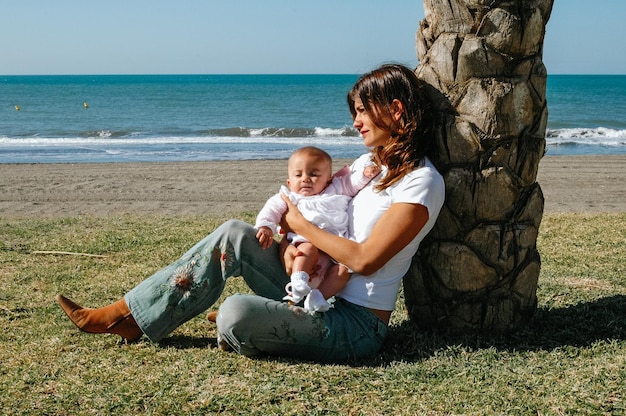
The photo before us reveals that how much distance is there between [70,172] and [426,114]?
479 inches

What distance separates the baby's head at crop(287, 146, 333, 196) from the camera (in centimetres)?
379

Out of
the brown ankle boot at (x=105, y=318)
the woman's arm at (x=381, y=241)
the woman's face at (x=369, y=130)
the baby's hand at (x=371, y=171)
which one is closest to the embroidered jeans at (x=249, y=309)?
the brown ankle boot at (x=105, y=318)

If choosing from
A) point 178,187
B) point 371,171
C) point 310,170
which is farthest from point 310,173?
point 178,187

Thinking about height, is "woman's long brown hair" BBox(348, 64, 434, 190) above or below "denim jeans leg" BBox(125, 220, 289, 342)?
above

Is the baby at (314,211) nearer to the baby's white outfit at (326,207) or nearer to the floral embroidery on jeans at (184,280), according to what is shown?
the baby's white outfit at (326,207)

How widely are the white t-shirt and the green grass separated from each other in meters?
0.34

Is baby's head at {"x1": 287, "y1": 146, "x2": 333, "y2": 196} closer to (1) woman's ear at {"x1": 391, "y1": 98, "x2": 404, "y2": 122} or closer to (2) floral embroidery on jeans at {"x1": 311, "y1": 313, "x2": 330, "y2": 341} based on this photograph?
(1) woman's ear at {"x1": 391, "y1": 98, "x2": 404, "y2": 122}

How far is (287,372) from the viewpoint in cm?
345

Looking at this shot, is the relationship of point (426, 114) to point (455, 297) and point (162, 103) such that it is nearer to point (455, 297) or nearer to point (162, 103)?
point (455, 297)

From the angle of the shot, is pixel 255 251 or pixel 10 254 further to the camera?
pixel 10 254

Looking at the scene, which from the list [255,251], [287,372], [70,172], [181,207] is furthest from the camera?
[70,172]

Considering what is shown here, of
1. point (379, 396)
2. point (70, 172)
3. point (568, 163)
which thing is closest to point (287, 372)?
point (379, 396)

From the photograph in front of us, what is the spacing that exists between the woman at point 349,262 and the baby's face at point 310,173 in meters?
0.13

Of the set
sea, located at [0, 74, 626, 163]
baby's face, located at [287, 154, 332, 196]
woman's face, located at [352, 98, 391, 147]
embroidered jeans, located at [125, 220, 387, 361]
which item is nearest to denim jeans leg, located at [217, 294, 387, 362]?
embroidered jeans, located at [125, 220, 387, 361]
